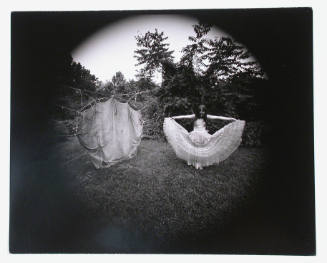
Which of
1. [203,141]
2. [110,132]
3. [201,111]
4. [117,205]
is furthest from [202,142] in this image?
[117,205]

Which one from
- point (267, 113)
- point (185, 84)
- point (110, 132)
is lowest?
point (110, 132)

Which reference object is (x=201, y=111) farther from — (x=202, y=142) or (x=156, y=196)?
(x=156, y=196)

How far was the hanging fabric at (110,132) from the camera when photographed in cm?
256

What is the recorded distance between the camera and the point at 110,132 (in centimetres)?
263

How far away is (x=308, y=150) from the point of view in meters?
2.40

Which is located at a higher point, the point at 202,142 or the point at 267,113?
the point at 267,113

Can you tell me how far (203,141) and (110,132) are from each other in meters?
1.10

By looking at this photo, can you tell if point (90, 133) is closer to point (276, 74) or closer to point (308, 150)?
point (276, 74)

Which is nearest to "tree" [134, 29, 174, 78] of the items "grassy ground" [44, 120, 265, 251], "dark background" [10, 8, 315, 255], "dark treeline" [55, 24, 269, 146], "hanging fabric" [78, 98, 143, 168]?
"dark treeline" [55, 24, 269, 146]

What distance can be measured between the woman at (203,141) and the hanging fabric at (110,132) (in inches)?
16.5

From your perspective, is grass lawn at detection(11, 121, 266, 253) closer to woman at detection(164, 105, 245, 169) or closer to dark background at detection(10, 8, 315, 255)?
dark background at detection(10, 8, 315, 255)

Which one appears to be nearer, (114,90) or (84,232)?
(84,232)

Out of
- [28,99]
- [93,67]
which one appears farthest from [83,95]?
[28,99]

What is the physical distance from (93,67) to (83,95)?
0.34m
